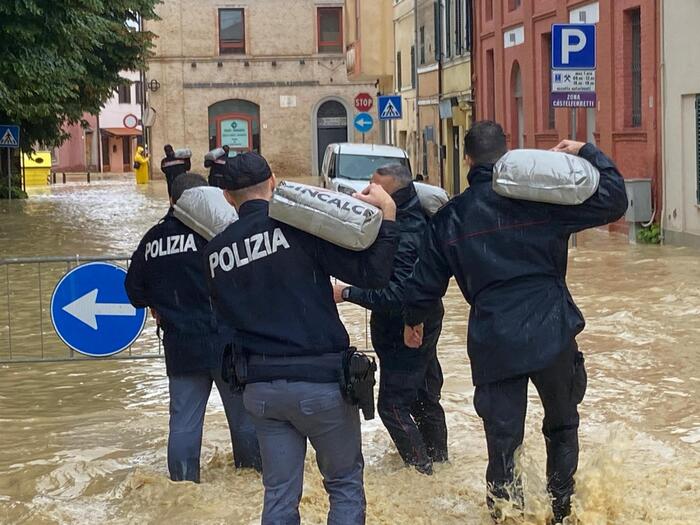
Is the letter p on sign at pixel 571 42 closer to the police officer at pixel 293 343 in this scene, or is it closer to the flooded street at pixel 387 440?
the flooded street at pixel 387 440

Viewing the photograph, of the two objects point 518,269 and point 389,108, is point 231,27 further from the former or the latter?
point 518,269

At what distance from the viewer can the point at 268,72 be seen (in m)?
60.1

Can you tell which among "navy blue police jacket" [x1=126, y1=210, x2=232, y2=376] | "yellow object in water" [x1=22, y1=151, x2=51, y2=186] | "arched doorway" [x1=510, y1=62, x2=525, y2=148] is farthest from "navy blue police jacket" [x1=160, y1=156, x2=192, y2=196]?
"yellow object in water" [x1=22, y1=151, x2=51, y2=186]

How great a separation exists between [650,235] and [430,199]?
47.8 ft

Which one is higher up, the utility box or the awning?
the awning

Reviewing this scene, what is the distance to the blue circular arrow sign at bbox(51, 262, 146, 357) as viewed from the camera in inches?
374

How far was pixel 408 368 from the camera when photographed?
7.02m

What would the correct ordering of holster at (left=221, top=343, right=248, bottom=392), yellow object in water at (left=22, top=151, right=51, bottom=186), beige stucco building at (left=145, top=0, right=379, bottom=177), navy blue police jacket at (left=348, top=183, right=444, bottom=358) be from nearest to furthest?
holster at (left=221, top=343, right=248, bottom=392)
navy blue police jacket at (left=348, top=183, right=444, bottom=358)
yellow object in water at (left=22, top=151, right=51, bottom=186)
beige stucco building at (left=145, top=0, right=379, bottom=177)

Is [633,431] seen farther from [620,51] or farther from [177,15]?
[177,15]

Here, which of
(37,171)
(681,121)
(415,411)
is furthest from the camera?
(37,171)

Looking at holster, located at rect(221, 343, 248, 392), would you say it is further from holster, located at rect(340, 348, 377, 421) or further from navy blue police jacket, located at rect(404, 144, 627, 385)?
navy blue police jacket, located at rect(404, 144, 627, 385)

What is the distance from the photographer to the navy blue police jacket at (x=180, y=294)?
6844 millimetres

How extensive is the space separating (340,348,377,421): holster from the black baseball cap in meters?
0.85

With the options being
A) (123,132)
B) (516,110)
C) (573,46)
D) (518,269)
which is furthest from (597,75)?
(123,132)
